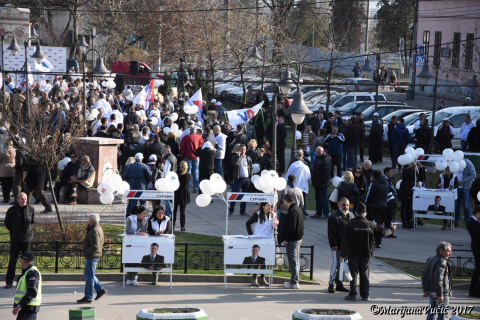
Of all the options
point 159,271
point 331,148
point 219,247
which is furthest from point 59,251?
point 331,148

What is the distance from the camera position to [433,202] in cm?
1736

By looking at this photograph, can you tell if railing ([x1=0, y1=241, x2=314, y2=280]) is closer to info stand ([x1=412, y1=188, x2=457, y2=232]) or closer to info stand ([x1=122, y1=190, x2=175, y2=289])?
info stand ([x1=122, y1=190, x2=175, y2=289])

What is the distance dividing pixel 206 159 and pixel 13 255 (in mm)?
7915

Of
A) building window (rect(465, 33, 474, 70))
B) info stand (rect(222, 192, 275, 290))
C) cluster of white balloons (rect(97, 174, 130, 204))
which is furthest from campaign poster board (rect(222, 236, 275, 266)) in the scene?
building window (rect(465, 33, 474, 70))

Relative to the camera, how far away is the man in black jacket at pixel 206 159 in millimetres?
19391

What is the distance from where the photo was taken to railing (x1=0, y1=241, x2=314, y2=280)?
43.0ft

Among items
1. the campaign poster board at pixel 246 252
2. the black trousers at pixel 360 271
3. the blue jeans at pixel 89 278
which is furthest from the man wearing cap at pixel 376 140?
the blue jeans at pixel 89 278

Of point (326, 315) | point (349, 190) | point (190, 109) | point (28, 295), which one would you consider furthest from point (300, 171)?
point (28, 295)

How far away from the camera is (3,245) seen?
546 inches

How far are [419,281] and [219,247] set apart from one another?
4180 mm

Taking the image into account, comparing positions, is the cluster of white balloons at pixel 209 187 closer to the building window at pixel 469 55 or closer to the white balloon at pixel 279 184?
the white balloon at pixel 279 184

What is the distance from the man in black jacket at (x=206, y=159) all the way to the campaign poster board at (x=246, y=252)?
279 inches

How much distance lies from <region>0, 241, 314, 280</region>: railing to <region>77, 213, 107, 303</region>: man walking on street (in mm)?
1612

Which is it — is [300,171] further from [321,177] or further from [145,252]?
[145,252]
